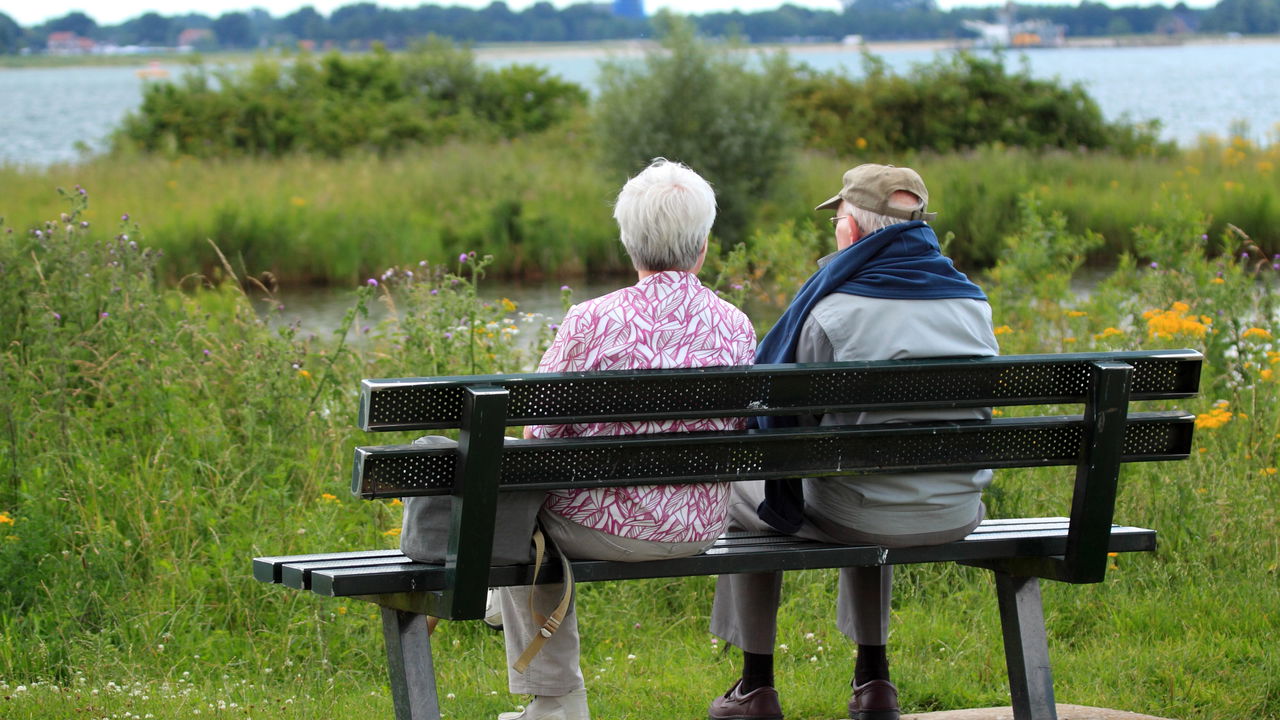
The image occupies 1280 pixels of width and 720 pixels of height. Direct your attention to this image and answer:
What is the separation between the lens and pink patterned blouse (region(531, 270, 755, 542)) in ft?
9.94

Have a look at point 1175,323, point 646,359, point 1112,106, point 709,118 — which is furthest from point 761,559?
point 1112,106

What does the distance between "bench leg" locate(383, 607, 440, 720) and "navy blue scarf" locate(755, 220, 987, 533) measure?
35.2 inches

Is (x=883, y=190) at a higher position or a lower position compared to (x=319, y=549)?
higher

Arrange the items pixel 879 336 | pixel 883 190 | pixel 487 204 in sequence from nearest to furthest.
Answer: pixel 879 336
pixel 883 190
pixel 487 204

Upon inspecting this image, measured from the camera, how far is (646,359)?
120 inches

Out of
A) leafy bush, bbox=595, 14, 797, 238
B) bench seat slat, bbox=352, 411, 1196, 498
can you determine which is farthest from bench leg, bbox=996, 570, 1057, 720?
leafy bush, bbox=595, 14, 797, 238

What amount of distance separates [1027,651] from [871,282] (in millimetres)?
973

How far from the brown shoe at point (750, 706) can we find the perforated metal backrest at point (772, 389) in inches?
35.4

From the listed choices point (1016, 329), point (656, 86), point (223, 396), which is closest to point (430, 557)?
point (223, 396)

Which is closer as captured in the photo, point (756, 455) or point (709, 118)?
point (756, 455)

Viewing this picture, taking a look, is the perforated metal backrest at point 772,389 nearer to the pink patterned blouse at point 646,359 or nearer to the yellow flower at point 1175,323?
the pink patterned blouse at point 646,359

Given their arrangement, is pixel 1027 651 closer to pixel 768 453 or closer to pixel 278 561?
pixel 768 453

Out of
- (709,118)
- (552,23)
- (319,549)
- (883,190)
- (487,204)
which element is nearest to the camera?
(883,190)

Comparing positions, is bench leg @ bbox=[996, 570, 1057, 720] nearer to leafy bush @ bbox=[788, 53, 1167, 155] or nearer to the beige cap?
the beige cap
